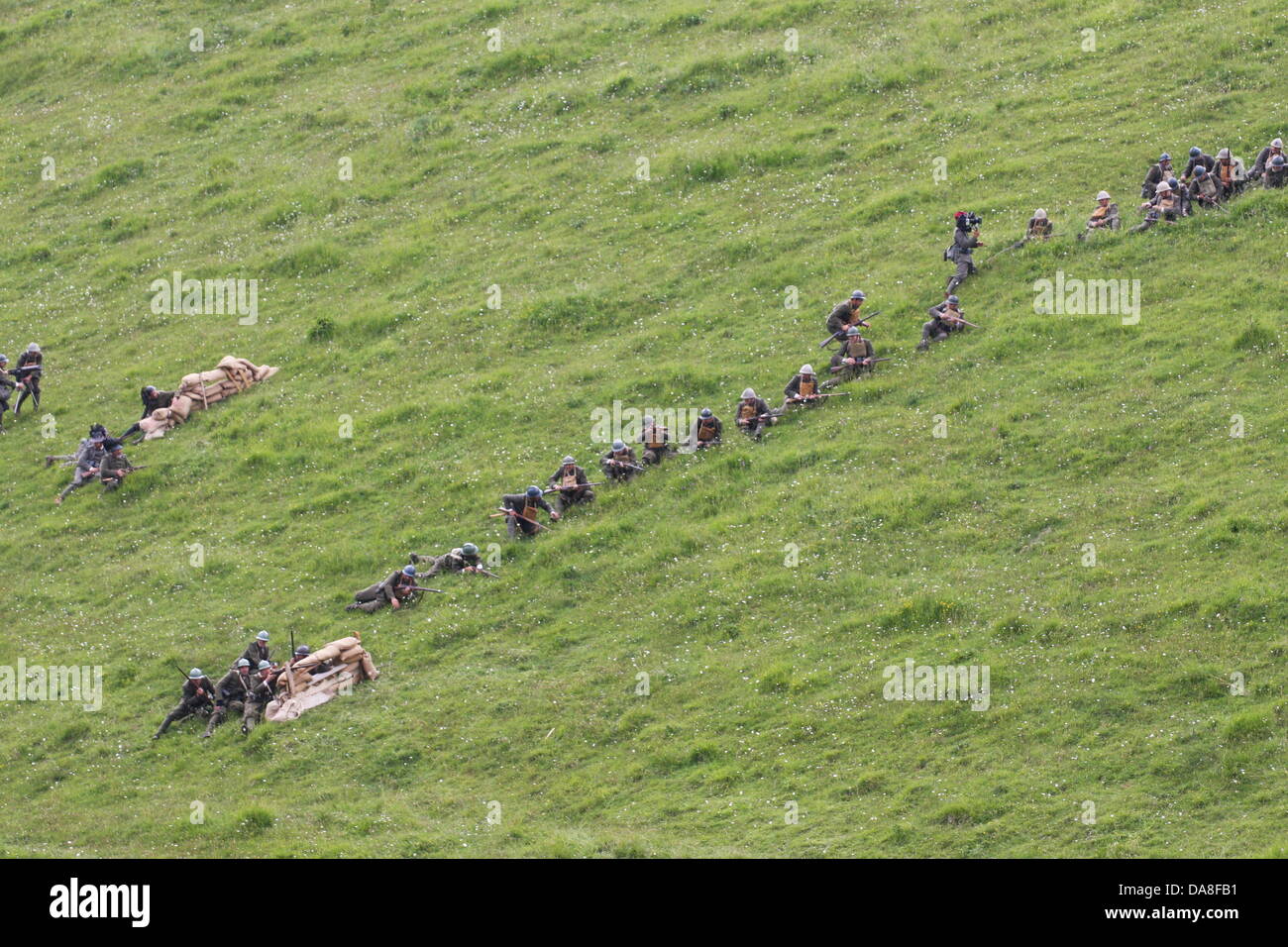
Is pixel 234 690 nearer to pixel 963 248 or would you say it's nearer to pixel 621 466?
pixel 621 466

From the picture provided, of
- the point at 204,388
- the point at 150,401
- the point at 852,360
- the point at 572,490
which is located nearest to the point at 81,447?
the point at 150,401

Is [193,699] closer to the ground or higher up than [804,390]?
closer to the ground

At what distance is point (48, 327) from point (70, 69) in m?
23.4

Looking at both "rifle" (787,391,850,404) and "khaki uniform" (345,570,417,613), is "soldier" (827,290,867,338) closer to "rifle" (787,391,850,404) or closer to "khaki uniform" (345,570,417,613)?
"rifle" (787,391,850,404)

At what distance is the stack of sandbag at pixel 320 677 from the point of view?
3906cm

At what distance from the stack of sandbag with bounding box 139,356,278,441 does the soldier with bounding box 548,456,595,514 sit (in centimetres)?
1478

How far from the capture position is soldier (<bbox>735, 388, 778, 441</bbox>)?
154ft

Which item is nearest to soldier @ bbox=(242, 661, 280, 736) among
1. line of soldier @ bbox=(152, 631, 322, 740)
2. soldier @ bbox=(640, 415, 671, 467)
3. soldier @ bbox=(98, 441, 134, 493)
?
line of soldier @ bbox=(152, 631, 322, 740)

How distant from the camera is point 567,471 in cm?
4544

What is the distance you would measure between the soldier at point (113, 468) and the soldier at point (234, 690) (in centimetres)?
1362

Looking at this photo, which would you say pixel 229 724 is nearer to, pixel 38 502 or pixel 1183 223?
pixel 38 502

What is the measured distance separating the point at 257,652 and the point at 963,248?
960 inches

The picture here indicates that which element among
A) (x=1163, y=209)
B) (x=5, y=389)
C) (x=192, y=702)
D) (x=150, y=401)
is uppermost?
(x=1163, y=209)

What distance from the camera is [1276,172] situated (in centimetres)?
5078
